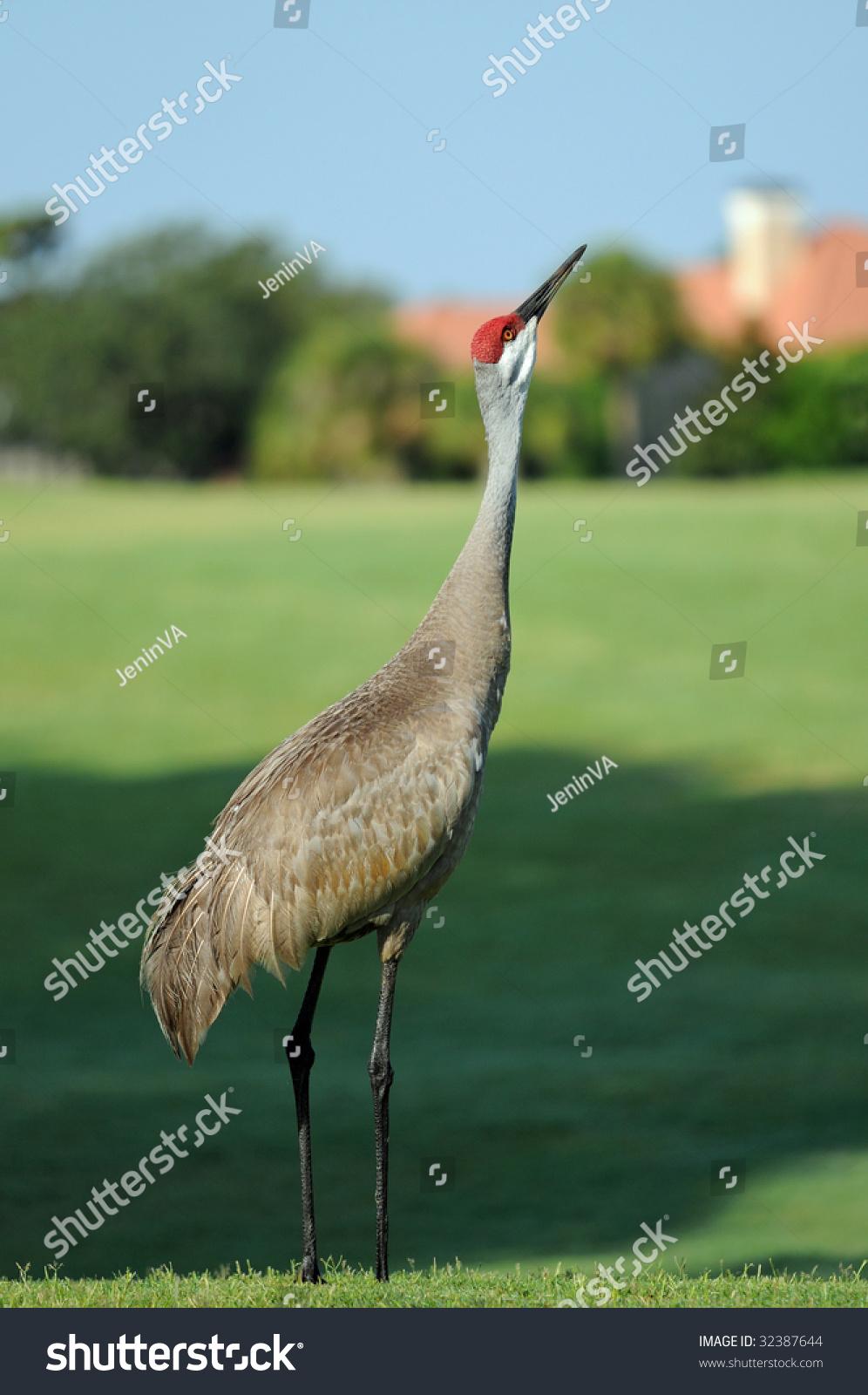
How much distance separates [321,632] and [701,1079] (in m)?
13.0

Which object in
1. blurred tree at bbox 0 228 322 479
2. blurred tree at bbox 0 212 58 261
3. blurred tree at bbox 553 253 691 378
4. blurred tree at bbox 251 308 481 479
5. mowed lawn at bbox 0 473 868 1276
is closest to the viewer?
mowed lawn at bbox 0 473 868 1276

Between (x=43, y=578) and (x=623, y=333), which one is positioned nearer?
(x=43, y=578)

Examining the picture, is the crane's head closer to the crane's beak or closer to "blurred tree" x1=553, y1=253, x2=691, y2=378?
the crane's beak

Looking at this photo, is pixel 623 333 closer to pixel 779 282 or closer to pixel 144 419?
pixel 779 282

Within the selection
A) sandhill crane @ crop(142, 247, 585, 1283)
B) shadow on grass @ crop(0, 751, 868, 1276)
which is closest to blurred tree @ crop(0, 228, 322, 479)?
shadow on grass @ crop(0, 751, 868, 1276)

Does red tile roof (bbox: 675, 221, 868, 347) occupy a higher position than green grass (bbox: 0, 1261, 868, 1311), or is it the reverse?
red tile roof (bbox: 675, 221, 868, 347)

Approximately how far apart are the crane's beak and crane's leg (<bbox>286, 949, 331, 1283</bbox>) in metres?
2.59

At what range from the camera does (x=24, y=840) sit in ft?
52.0

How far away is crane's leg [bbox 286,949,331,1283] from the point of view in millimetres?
5852

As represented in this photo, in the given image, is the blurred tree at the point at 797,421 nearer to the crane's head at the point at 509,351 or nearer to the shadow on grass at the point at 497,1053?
the shadow on grass at the point at 497,1053

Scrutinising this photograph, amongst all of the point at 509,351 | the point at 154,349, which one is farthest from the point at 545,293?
the point at 154,349

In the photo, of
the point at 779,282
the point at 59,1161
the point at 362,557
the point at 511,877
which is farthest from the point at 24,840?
the point at 779,282

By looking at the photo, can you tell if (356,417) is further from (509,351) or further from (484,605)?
(484,605)

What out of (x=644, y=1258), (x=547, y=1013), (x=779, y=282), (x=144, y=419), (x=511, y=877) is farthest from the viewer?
(x=779, y=282)
